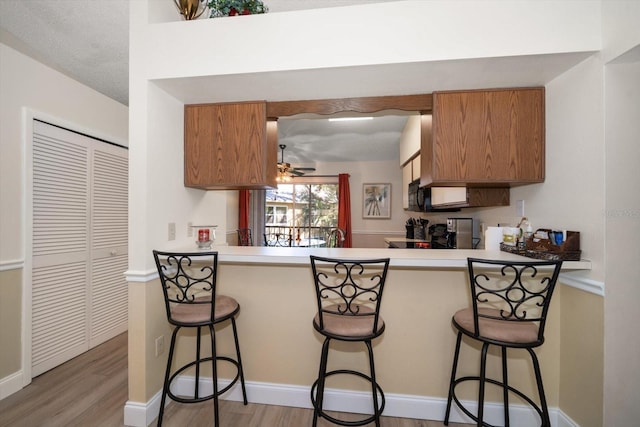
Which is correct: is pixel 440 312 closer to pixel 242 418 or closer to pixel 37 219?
pixel 242 418

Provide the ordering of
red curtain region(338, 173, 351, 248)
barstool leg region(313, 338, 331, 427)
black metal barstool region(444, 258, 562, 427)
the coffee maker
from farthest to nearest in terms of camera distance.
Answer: red curtain region(338, 173, 351, 248) < the coffee maker < barstool leg region(313, 338, 331, 427) < black metal barstool region(444, 258, 562, 427)

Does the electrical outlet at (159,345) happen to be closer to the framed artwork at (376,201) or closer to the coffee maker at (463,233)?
the coffee maker at (463,233)

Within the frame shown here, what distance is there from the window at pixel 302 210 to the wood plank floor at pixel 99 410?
471cm

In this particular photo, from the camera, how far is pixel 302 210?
666cm

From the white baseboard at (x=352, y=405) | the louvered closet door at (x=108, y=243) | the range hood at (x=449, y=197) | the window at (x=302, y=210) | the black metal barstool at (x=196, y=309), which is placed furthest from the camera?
the window at (x=302, y=210)

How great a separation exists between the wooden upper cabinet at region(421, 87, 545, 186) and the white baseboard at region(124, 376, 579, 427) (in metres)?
1.40

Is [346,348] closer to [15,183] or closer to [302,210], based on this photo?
[15,183]

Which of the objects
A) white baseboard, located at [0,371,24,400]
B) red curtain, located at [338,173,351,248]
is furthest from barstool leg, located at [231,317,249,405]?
red curtain, located at [338,173,351,248]

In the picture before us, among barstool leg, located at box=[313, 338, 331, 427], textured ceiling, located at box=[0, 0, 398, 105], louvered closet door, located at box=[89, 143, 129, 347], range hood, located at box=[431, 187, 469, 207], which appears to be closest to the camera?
barstool leg, located at box=[313, 338, 331, 427]

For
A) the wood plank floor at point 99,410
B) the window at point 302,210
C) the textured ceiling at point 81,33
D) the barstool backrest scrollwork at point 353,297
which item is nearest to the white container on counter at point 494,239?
the barstool backrest scrollwork at point 353,297

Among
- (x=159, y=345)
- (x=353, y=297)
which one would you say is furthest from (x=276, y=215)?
(x=353, y=297)

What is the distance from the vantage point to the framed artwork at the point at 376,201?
6.16 metres

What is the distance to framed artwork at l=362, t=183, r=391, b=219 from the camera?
242 inches

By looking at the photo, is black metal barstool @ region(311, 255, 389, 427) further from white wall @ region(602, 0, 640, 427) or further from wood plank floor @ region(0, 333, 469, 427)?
white wall @ region(602, 0, 640, 427)
